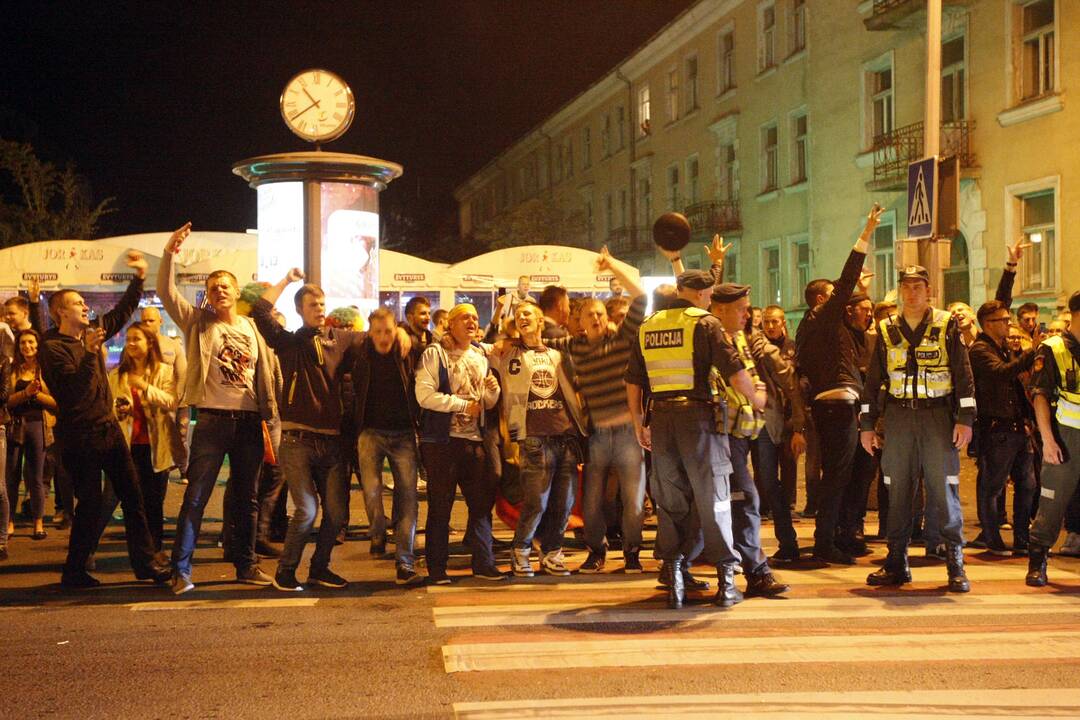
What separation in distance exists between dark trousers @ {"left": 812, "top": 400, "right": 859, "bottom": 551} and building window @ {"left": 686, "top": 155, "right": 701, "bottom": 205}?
98.1 feet

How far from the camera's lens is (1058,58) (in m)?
20.6

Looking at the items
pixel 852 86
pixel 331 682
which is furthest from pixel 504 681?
pixel 852 86

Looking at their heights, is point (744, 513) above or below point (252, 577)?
above

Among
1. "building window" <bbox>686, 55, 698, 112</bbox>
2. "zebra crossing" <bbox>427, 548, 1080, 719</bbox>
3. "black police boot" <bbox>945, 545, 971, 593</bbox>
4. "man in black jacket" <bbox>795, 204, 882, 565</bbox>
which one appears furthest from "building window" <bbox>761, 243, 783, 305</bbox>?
"black police boot" <bbox>945, 545, 971, 593</bbox>

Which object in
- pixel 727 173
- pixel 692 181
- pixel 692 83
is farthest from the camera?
pixel 692 181

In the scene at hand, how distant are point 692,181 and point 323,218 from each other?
26.3m

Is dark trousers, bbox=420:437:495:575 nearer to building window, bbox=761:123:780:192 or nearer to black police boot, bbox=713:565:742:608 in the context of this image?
black police boot, bbox=713:565:742:608

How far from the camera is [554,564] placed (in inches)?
347

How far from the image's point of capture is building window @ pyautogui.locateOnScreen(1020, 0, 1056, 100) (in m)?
21.0

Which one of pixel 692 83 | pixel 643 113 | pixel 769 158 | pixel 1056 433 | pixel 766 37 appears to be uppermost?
pixel 643 113

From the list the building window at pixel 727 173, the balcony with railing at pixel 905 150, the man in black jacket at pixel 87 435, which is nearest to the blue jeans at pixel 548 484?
the man in black jacket at pixel 87 435

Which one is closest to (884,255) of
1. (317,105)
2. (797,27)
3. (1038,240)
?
(1038,240)

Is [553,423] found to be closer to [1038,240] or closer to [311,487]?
[311,487]

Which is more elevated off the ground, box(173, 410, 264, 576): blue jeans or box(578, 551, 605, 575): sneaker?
box(173, 410, 264, 576): blue jeans
